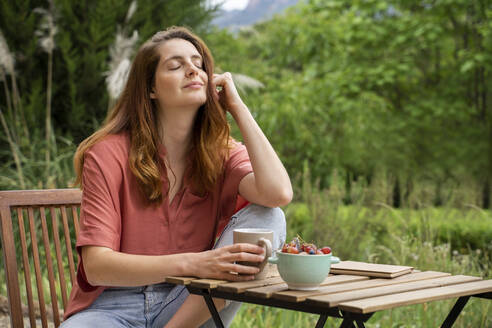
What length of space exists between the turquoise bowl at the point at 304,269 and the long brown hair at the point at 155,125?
779mm

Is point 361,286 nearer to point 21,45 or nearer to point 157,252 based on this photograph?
point 157,252

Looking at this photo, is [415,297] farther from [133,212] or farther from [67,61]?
[67,61]

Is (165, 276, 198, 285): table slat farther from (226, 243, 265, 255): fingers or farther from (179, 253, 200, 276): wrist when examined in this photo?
(226, 243, 265, 255): fingers

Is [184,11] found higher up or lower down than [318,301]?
higher up

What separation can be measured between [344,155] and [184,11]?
321cm

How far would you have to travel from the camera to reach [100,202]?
2.06 m

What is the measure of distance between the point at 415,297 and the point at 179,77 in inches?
45.9

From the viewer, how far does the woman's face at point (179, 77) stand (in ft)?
7.46

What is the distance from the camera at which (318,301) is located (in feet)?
4.89

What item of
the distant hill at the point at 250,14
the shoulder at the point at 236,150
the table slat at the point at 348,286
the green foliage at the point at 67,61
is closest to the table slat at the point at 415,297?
the table slat at the point at 348,286

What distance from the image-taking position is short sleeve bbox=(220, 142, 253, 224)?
2.36 metres

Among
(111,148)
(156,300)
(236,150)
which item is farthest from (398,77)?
(156,300)

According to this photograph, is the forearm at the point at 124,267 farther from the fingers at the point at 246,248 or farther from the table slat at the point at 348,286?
the table slat at the point at 348,286

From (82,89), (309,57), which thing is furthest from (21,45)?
(309,57)
